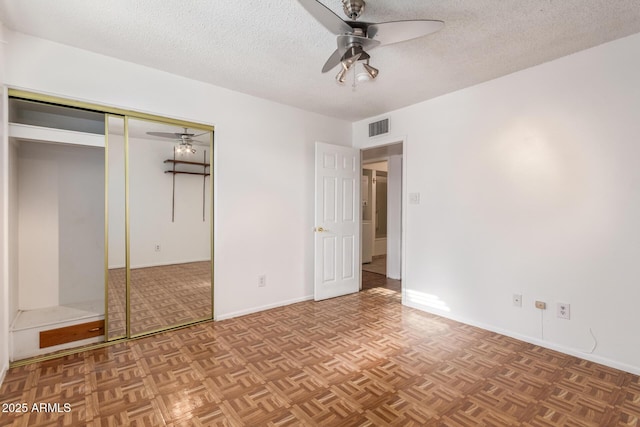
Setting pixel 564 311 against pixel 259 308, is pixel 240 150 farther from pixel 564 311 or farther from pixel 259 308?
pixel 564 311

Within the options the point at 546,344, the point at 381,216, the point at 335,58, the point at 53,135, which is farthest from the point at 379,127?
the point at 381,216

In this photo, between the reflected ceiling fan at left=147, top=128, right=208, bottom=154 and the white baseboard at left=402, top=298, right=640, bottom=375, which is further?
the reflected ceiling fan at left=147, top=128, right=208, bottom=154

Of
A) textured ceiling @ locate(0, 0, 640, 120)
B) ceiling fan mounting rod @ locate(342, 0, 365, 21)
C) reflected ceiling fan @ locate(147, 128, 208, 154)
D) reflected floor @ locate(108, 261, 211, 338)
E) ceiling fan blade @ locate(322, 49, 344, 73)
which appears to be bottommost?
reflected floor @ locate(108, 261, 211, 338)

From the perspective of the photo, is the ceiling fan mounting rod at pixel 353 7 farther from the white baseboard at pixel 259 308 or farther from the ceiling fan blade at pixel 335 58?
the white baseboard at pixel 259 308

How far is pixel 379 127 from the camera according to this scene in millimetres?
4262

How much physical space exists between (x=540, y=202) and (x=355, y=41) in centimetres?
222

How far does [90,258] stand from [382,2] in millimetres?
3312

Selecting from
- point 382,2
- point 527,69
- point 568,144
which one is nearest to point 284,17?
point 382,2

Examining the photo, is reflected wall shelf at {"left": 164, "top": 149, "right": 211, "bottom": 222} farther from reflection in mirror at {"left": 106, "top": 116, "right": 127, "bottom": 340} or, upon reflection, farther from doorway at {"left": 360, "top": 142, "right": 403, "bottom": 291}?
doorway at {"left": 360, "top": 142, "right": 403, "bottom": 291}

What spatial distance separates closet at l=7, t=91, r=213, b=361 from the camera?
2555 mm

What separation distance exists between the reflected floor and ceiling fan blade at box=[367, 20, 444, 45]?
2.73m

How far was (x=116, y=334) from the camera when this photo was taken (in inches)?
111

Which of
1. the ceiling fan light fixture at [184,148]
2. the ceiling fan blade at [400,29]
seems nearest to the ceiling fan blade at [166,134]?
the ceiling fan light fixture at [184,148]

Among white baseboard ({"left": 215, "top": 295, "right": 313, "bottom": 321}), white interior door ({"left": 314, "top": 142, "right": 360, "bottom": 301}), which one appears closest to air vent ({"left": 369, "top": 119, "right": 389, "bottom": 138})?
white interior door ({"left": 314, "top": 142, "right": 360, "bottom": 301})
